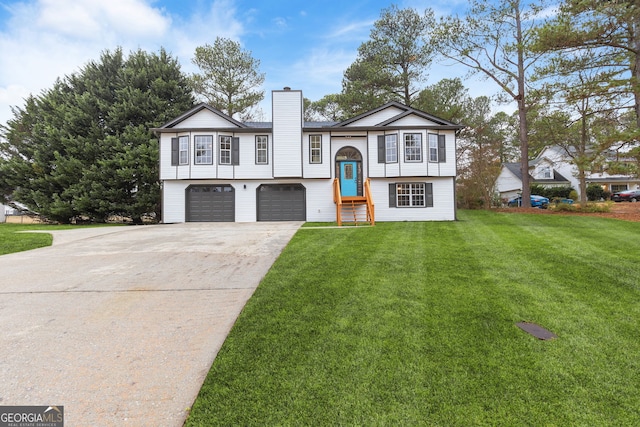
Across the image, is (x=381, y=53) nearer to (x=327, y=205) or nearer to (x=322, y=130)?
(x=322, y=130)

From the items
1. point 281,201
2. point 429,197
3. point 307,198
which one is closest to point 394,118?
point 429,197

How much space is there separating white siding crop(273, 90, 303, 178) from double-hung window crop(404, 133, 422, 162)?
5355 millimetres

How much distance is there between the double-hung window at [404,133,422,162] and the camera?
49.7ft

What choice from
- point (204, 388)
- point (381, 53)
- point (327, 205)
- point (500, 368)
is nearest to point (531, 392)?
point (500, 368)

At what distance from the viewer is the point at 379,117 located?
51.6ft

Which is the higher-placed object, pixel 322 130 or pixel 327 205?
pixel 322 130

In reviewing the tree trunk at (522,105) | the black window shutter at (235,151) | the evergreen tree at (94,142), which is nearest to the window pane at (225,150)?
the black window shutter at (235,151)

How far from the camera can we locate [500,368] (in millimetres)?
2377

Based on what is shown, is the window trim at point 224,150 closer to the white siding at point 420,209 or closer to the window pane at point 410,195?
the white siding at point 420,209

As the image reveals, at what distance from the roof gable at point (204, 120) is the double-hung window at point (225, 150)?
0.72 m

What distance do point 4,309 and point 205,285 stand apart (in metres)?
2.29

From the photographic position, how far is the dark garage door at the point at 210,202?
15930 millimetres

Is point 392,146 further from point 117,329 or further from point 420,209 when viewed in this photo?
point 117,329

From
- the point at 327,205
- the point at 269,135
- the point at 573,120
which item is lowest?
the point at 327,205
